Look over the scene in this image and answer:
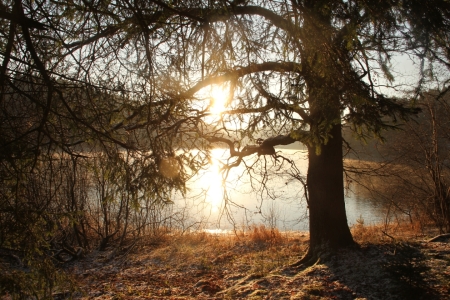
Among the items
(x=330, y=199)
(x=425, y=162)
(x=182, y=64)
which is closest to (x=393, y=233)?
(x=425, y=162)

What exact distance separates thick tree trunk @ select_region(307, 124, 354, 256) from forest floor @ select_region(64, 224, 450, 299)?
1.17 feet

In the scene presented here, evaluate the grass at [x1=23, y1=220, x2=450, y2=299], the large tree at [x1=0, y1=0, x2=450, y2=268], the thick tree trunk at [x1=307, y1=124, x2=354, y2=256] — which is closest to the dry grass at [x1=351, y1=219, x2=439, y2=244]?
the grass at [x1=23, y1=220, x2=450, y2=299]

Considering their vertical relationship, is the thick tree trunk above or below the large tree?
below

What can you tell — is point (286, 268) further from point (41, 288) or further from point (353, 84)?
point (41, 288)

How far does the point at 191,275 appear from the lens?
24.7ft

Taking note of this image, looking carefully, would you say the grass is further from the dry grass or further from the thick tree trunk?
the thick tree trunk

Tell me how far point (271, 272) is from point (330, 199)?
5.77 ft

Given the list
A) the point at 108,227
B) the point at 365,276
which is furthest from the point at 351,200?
the point at 365,276

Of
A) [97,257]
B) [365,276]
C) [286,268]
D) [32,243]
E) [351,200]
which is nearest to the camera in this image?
[32,243]

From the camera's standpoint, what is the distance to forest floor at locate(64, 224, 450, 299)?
521 centimetres

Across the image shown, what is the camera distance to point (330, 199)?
274 inches

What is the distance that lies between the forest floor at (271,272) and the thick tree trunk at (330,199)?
0.36m

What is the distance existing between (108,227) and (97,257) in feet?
5.76

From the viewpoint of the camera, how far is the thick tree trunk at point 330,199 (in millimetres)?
6902
